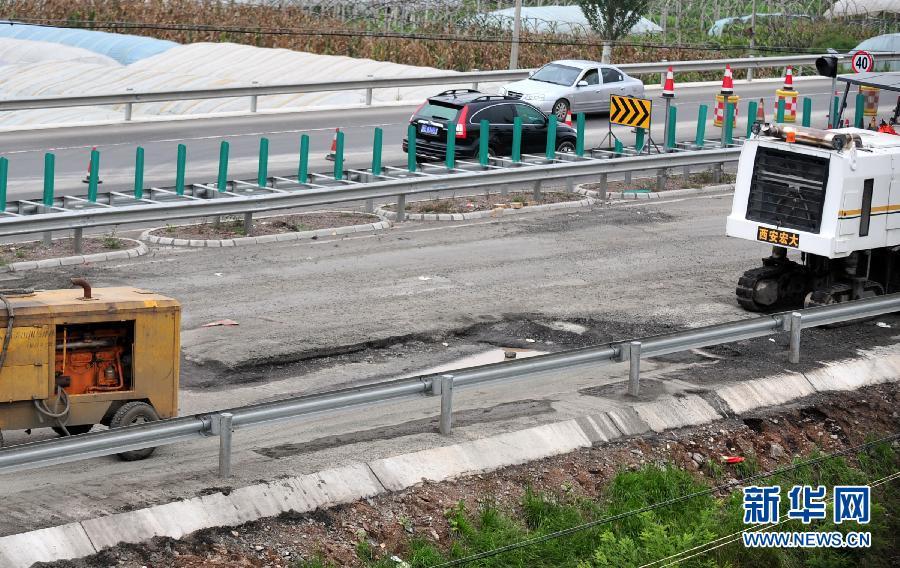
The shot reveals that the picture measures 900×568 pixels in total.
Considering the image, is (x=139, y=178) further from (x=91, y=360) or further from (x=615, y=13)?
(x=615, y=13)

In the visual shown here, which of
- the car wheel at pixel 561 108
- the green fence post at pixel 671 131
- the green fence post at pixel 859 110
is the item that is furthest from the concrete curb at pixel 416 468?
the car wheel at pixel 561 108

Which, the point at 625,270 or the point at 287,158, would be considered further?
the point at 287,158

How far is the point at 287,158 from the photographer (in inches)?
1118

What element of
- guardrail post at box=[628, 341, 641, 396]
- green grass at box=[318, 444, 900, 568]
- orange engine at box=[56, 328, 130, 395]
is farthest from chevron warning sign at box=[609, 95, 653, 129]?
orange engine at box=[56, 328, 130, 395]

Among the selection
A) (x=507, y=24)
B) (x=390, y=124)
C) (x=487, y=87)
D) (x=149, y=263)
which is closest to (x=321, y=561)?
(x=149, y=263)

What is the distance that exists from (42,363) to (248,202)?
9.30 metres

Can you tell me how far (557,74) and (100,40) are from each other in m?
17.0

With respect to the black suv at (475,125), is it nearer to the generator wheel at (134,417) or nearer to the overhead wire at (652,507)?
the overhead wire at (652,507)

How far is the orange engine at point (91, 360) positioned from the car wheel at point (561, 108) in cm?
2159

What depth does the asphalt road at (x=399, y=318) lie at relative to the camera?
38.5 feet

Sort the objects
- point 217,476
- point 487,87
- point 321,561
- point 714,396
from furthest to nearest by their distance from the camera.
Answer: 1. point 487,87
2. point 714,396
3. point 217,476
4. point 321,561

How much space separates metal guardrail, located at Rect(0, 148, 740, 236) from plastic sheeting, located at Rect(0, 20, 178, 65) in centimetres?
1899

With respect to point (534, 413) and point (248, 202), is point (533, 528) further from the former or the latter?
point (248, 202)

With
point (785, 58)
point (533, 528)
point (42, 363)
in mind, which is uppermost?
point (785, 58)
